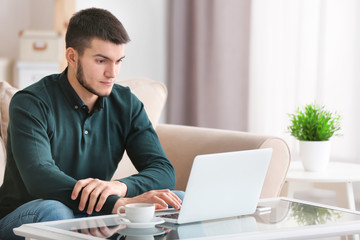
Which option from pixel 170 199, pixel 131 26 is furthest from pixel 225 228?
pixel 131 26

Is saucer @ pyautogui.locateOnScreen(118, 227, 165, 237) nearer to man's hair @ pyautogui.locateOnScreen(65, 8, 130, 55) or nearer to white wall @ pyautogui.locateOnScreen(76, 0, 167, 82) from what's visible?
man's hair @ pyautogui.locateOnScreen(65, 8, 130, 55)

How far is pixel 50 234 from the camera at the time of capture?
112 cm

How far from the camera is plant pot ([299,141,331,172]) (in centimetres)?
218

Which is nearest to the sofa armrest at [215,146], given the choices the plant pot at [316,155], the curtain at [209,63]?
the plant pot at [316,155]

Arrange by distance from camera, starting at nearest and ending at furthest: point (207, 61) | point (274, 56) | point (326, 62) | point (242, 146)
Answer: point (242, 146) → point (326, 62) → point (274, 56) → point (207, 61)

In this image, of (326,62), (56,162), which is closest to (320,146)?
(56,162)

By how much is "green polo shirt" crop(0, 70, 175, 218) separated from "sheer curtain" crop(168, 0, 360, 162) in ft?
5.72

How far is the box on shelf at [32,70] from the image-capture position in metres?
3.46

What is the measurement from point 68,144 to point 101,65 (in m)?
0.22

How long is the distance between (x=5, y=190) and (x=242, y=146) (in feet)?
2.41

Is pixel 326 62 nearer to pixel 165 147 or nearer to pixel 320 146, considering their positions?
pixel 320 146

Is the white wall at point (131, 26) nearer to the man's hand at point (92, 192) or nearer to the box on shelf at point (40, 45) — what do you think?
the box on shelf at point (40, 45)

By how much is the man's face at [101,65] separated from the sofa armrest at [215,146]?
0.54 meters

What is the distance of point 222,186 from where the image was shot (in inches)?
47.4
